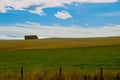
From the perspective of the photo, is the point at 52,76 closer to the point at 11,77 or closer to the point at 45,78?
the point at 45,78

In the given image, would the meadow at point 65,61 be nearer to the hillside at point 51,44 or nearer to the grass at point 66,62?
the grass at point 66,62

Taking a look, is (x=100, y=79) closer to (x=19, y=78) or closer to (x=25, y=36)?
(x=19, y=78)

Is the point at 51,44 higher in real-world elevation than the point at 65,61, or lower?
higher

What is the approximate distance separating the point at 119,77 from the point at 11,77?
21.9 ft


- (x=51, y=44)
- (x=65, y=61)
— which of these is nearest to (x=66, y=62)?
(x=65, y=61)

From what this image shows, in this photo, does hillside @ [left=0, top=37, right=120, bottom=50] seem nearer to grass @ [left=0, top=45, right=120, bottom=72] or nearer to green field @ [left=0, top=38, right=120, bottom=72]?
green field @ [left=0, top=38, right=120, bottom=72]

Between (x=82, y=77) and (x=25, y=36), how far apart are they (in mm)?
123237

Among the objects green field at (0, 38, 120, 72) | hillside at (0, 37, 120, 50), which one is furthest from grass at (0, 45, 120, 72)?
hillside at (0, 37, 120, 50)

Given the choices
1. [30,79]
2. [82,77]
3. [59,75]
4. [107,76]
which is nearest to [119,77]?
[107,76]

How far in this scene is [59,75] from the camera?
22656 millimetres

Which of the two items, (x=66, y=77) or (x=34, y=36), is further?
(x=34, y=36)

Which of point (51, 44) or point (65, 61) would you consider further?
point (51, 44)

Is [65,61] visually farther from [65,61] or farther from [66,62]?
[66,62]

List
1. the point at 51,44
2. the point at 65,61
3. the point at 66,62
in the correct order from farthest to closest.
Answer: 1. the point at 51,44
2. the point at 65,61
3. the point at 66,62
